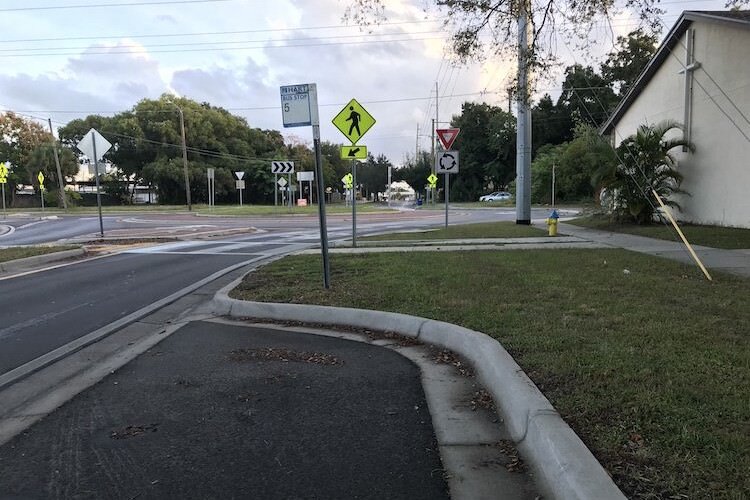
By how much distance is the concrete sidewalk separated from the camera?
33.3ft

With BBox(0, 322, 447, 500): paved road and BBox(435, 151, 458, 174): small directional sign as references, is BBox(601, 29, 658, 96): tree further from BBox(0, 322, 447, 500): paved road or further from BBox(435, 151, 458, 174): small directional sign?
BBox(0, 322, 447, 500): paved road

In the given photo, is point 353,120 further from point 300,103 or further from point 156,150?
point 156,150

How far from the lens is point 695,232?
1608cm

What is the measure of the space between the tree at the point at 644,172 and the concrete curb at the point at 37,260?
16211 millimetres

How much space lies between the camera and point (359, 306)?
774cm

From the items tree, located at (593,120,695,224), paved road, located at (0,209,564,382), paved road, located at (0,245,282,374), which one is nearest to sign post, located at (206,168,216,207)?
paved road, located at (0,209,564,382)

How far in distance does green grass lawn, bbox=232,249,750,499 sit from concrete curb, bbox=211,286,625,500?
0.15 meters

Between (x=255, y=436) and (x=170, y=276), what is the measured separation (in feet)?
27.7

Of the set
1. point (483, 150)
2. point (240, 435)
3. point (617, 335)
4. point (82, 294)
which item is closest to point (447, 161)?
point (82, 294)

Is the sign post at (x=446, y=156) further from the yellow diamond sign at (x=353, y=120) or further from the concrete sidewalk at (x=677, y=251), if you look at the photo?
the yellow diamond sign at (x=353, y=120)

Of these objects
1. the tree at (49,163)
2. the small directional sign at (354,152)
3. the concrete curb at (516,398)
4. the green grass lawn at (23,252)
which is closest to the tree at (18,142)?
the tree at (49,163)

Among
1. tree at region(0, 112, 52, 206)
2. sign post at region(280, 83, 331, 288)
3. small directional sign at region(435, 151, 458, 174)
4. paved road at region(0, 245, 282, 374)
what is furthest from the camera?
tree at region(0, 112, 52, 206)

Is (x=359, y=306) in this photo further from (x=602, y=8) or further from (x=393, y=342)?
(x=602, y=8)

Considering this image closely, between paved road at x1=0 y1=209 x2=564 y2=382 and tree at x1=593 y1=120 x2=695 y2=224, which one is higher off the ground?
tree at x1=593 y1=120 x2=695 y2=224
